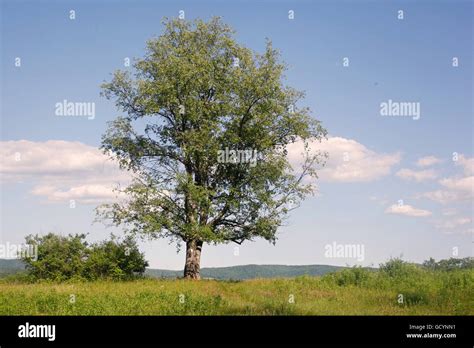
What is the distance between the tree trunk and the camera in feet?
101

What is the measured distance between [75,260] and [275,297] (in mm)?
13808

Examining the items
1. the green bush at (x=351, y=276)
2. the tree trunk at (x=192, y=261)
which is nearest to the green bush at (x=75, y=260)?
the tree trunk at (x=192, y=261)

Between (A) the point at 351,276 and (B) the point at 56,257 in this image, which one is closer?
(A) the point at 351,276

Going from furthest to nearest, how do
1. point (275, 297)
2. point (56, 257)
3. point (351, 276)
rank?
point (56, 257)
point (351, 276)
point (275, 297)

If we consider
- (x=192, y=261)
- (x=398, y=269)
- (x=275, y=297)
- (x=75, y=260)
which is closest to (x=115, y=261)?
(x=75, y=260)

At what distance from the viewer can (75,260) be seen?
29172 millimetres

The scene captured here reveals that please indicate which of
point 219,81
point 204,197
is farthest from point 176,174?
point 219,81

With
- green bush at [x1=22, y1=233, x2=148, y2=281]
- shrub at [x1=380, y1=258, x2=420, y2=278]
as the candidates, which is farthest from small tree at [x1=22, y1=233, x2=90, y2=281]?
shrub at [x1=380, y1=258, x2=420, y2=278]

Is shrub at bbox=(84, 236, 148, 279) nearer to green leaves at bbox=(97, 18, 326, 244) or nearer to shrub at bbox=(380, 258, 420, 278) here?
green leaves at bbox=(97, 18, 326, 244)

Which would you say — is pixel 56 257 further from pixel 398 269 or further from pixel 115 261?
pixel 398 269

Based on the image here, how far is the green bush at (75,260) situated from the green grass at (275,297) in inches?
157

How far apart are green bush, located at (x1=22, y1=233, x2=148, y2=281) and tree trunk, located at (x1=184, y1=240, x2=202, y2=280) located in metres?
3.06
